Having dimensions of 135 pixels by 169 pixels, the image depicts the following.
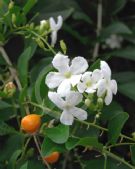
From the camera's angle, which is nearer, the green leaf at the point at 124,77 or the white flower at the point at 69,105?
the white flower at the point at 69,105

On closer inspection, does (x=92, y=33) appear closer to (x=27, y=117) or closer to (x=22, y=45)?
(x=22, y=45)

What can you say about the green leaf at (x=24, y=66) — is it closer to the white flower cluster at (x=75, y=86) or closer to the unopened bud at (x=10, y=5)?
the unopened bud at (x=10, y=5)

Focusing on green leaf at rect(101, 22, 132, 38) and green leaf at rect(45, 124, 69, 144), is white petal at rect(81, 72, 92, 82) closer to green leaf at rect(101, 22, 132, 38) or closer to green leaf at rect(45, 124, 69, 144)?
green leaf at rect(45, 124, 69, 144)

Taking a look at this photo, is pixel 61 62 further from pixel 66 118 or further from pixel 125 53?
pixel 125 53

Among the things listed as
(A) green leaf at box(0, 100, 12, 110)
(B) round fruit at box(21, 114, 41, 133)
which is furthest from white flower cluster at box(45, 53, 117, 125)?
(A) green leaf at box(0, 100, 12, 110)

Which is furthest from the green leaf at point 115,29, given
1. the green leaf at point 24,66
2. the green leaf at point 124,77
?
the green leaf at point 24,66

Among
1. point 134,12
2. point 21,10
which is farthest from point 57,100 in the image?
point 134,12
